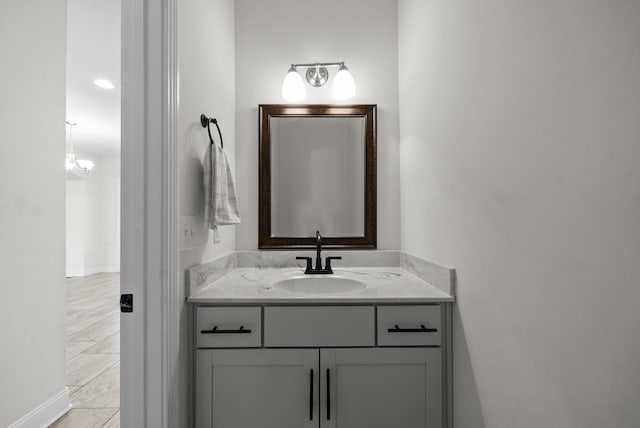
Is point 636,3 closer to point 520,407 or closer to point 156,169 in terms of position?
point 520,407

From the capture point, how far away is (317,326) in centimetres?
123

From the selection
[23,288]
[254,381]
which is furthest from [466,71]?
[23,288]

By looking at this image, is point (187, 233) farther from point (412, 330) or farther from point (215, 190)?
point (412, 330)

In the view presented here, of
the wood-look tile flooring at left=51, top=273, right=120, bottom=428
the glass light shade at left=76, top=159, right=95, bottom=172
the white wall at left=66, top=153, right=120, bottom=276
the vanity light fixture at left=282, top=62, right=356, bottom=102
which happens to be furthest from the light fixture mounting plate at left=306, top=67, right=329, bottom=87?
the white wall at left=66, top=153, right=120, bottom=276

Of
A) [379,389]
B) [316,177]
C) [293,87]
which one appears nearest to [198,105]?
[293,87]

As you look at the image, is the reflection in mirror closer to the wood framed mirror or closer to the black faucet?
the wood framed mirror

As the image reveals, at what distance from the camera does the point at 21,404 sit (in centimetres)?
151

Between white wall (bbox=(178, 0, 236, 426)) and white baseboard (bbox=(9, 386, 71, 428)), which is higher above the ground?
white wall (bbox=(178, 0, 236, 426))

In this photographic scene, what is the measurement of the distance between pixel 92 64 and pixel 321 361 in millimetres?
3388

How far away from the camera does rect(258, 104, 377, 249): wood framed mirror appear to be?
1.87 m

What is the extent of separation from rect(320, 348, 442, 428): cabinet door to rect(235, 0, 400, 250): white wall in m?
0.79

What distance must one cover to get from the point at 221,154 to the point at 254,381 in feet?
3.22

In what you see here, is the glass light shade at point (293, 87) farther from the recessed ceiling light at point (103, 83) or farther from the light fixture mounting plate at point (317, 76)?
the recessed ceiling light at point (103, 83)

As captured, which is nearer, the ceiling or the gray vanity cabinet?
the gray vanity cabinet
